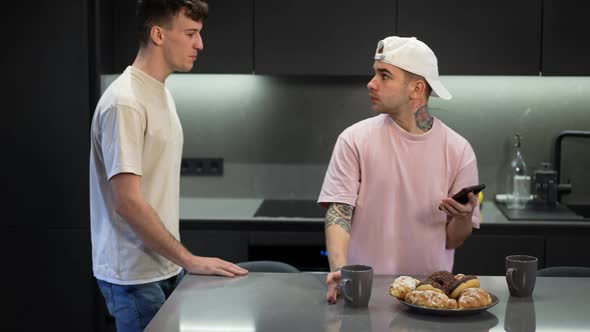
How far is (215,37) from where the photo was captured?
405cm

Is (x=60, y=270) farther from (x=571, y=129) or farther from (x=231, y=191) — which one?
(x=571, y=129)

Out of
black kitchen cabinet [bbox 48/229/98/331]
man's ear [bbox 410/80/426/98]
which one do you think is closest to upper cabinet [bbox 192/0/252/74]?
black kitchen cabinet [bbox 48/229/98/331]

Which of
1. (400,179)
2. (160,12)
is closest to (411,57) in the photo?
(400,179)

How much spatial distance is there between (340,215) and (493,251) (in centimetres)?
142

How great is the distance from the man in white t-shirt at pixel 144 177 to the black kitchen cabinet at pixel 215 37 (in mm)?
1465

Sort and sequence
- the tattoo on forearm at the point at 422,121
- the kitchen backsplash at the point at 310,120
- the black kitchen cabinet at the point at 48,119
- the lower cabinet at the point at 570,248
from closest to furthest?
the tattoo on forearm at the point at 422,121 → the lower cabinet at the point at 570,248 → the black kitchen cabinet at the point at 48,119 → the kitchen backsplash at the point at 310,120

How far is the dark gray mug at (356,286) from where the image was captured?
2.04 meters

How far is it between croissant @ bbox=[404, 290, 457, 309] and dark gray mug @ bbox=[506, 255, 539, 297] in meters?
0.23

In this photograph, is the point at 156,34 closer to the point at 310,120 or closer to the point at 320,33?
the point at 320,33

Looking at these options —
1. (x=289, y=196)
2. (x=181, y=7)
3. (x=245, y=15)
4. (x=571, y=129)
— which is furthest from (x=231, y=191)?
(x=181, y=7)

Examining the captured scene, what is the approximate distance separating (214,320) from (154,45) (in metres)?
0.93

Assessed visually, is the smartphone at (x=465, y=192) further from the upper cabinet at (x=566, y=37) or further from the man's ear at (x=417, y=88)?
the upper cabinet at (x=566, y=37)

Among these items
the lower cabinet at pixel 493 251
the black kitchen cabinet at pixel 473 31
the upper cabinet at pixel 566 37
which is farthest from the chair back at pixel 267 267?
the upper cabinet at pixel 566 37

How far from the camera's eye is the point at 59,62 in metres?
3.90
